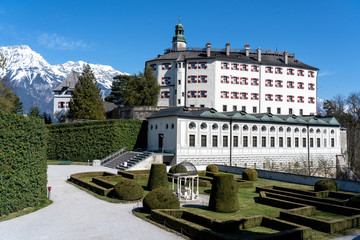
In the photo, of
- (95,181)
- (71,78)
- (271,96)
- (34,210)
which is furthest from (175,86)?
(34,210)

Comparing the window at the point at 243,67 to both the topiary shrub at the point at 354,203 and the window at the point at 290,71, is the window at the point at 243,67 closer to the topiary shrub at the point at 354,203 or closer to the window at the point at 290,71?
the window at the point at 290,71

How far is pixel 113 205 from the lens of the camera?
17047mm

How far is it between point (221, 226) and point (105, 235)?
4.53m

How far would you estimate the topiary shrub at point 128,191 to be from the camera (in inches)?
701

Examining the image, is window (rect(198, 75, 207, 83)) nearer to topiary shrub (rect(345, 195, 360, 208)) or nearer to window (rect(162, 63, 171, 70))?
window (rect(162, 63, 171, 70))

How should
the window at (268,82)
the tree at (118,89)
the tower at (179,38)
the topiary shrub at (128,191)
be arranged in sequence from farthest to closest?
the tree at (118,89) < the tower at (179,38) < the window at (268,82) < the topiary shrub at (128,191)

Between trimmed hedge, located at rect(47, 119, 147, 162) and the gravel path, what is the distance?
20.3 metres

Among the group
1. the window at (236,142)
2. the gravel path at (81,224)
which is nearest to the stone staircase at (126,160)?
the window at (236,142)

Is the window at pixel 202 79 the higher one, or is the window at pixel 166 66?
the window at pixel 166 66

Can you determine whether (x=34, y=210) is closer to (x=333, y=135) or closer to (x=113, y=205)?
(x=113, y=205)

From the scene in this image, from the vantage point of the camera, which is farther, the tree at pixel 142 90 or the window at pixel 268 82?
the window at pixel 268 82

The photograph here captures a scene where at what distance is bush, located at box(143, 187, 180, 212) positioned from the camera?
14.8 meters

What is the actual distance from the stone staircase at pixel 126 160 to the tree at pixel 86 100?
10532 millimetres

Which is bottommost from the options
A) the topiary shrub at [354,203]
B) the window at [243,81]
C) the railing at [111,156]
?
the topiary shrub at [354,203]
